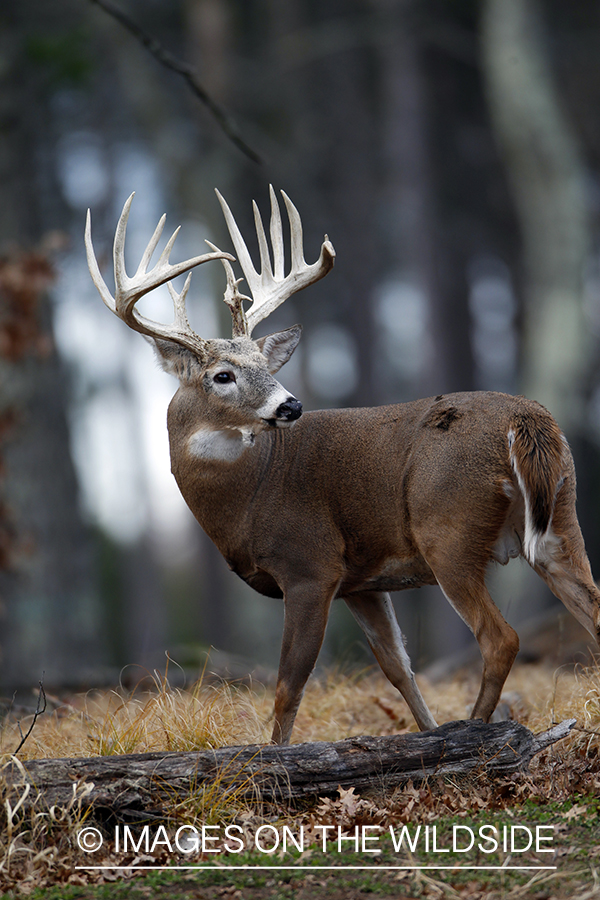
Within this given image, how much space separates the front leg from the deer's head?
94 centimetres

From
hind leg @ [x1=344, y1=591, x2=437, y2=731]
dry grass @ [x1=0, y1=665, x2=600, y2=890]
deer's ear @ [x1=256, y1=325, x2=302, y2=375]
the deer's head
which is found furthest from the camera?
deer's ear @ [x1=256, y1=325, x2=302, y2=375]

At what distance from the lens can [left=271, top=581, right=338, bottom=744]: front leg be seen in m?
4.74

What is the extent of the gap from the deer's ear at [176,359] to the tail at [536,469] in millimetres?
1936

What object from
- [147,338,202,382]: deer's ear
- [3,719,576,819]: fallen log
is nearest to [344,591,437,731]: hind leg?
[3,719,576,819]: fallen log

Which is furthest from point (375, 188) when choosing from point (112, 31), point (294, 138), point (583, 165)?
point (112, 31)

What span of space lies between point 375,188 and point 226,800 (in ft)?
51.9

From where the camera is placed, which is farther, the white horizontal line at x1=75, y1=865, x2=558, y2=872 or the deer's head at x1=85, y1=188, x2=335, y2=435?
the deer's head at x1=85, y1=188, x2=335, y2=435

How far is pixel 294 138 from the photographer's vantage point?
18.7 m

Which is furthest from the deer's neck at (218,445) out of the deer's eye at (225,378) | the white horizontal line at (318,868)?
the white horizontal line at (318,868)

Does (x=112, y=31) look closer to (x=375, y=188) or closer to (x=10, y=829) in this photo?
(x=375, y=188)

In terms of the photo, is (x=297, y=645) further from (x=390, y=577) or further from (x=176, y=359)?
(x=176, y=359)

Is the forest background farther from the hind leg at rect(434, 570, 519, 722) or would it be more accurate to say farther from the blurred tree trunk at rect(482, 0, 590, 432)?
the hind leg at rect(434, 570, 519, 722)

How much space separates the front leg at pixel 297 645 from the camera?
474 centimetres

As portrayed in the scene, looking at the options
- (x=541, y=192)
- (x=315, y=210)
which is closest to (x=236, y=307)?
(x=541, y=192)
